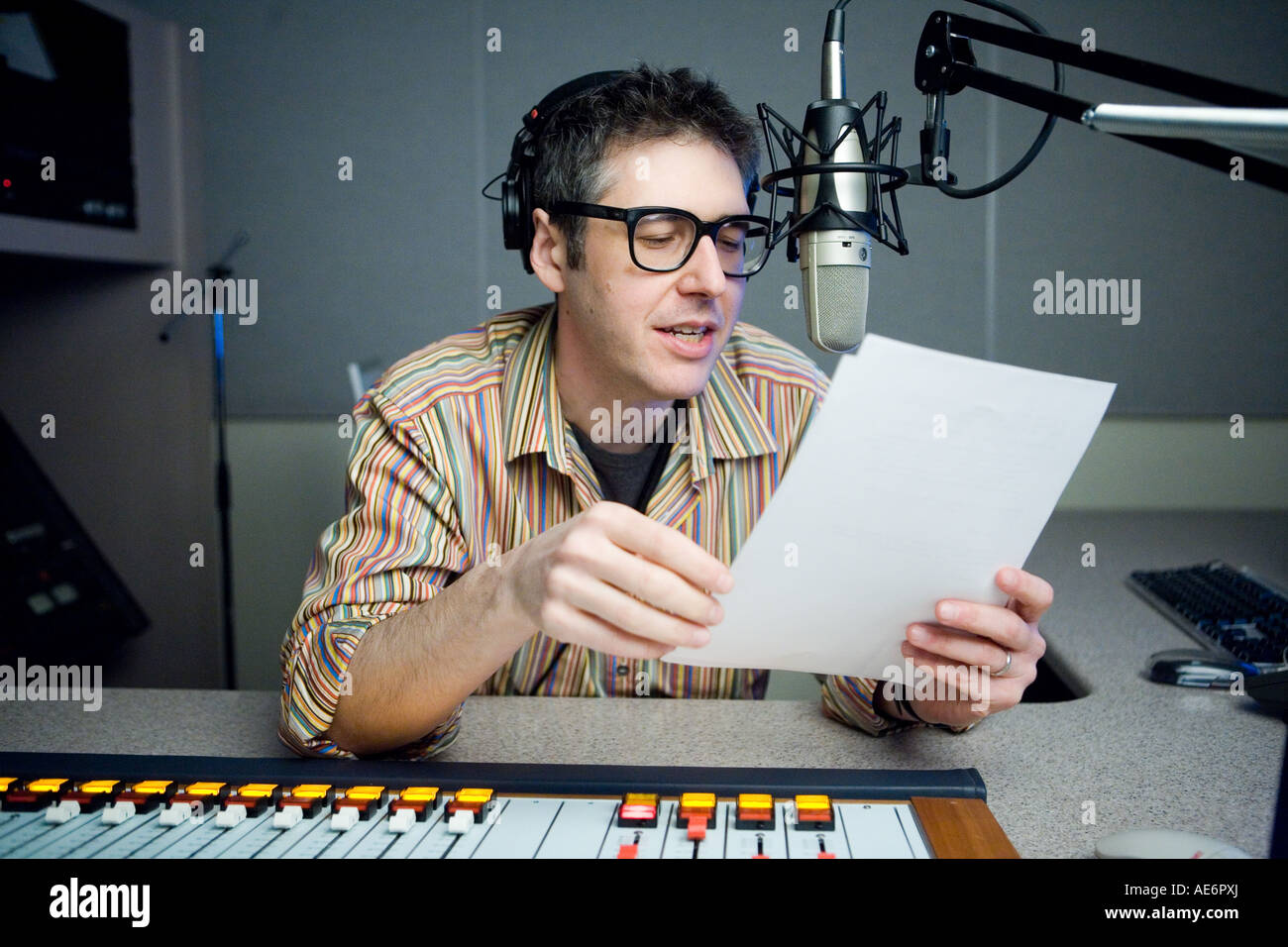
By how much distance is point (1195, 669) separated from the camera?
0.97 meters

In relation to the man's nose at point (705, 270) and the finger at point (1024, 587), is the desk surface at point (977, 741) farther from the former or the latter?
the man's nose at point (705, 270)

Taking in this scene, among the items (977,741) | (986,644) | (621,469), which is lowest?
(977,741)

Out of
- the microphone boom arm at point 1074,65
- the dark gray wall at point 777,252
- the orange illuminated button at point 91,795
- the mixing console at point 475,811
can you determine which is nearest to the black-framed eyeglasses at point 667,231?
the microphone boom arm at point 1074,65

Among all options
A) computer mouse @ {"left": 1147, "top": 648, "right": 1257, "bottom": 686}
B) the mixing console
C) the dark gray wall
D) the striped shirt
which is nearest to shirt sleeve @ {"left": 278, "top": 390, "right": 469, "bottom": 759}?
the striped shirt

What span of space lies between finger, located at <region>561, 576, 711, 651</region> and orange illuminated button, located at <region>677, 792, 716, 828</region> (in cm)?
9

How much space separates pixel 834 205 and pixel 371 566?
1.65ft

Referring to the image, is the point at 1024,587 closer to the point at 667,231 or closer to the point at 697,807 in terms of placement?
the point at 697,807

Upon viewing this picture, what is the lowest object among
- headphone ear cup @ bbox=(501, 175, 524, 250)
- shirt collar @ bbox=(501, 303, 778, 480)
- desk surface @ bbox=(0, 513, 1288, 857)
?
desk surface @ bbox=(0, 513, 1288, 857)

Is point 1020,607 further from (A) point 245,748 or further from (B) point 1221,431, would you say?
(B) point 1221,431

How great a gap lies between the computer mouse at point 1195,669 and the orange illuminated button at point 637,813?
2.06 feet

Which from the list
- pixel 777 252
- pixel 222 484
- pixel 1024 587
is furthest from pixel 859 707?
pixel 222 484

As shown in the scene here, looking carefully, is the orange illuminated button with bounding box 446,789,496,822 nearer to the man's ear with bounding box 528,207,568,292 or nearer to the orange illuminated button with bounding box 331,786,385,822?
the orange illuminated button with bounding box 331,786,385,822

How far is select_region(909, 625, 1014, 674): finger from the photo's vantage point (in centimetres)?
69

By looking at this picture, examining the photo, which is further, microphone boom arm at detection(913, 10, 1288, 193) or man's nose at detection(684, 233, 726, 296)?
man's nose at detection(684, 233, 726, 296)
